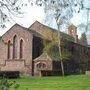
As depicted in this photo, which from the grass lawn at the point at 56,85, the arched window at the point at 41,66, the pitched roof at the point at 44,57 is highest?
the pitched roof at the point at 44,57

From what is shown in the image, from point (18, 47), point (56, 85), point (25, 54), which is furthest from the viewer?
point (18, 47)

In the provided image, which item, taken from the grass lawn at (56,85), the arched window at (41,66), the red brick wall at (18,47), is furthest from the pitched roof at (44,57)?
the grass lawn at (56,85)

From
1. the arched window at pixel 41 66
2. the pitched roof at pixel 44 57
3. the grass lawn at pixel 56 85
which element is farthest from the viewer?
the pitched roof at pixel 44 57

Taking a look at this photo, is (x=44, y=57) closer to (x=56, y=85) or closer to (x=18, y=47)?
(x=18, y=47)

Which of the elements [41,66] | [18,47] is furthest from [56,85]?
[18,47]

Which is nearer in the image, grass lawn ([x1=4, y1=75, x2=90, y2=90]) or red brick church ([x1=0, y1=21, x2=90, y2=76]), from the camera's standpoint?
grass lawn ([x1=4, y1=75, x2=90, y2=90])

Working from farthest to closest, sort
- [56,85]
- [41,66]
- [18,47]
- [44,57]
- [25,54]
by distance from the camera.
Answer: [18,47] < [25,54] < [44,57] < [41,66] < [56,85]

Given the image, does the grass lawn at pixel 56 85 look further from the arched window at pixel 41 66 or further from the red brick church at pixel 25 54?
the arched window at pixel 41 66

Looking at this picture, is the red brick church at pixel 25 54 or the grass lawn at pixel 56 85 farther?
the red brick church at pixel 25 54

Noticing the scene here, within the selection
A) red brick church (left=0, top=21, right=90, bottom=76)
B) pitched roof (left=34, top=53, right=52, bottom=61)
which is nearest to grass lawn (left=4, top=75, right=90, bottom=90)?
red brick church (left=0, top=21, right=90, bottom=76)

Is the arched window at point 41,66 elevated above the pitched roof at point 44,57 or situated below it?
below

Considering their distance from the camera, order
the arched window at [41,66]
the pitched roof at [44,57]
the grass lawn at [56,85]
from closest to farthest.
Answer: the grass lawn at [56,85]
the arched window at [41,66]
the pitched roof at [44,57]

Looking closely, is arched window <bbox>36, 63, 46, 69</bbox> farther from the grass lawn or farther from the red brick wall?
the grass lawn

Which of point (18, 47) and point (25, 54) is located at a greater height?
point (18, 47)
